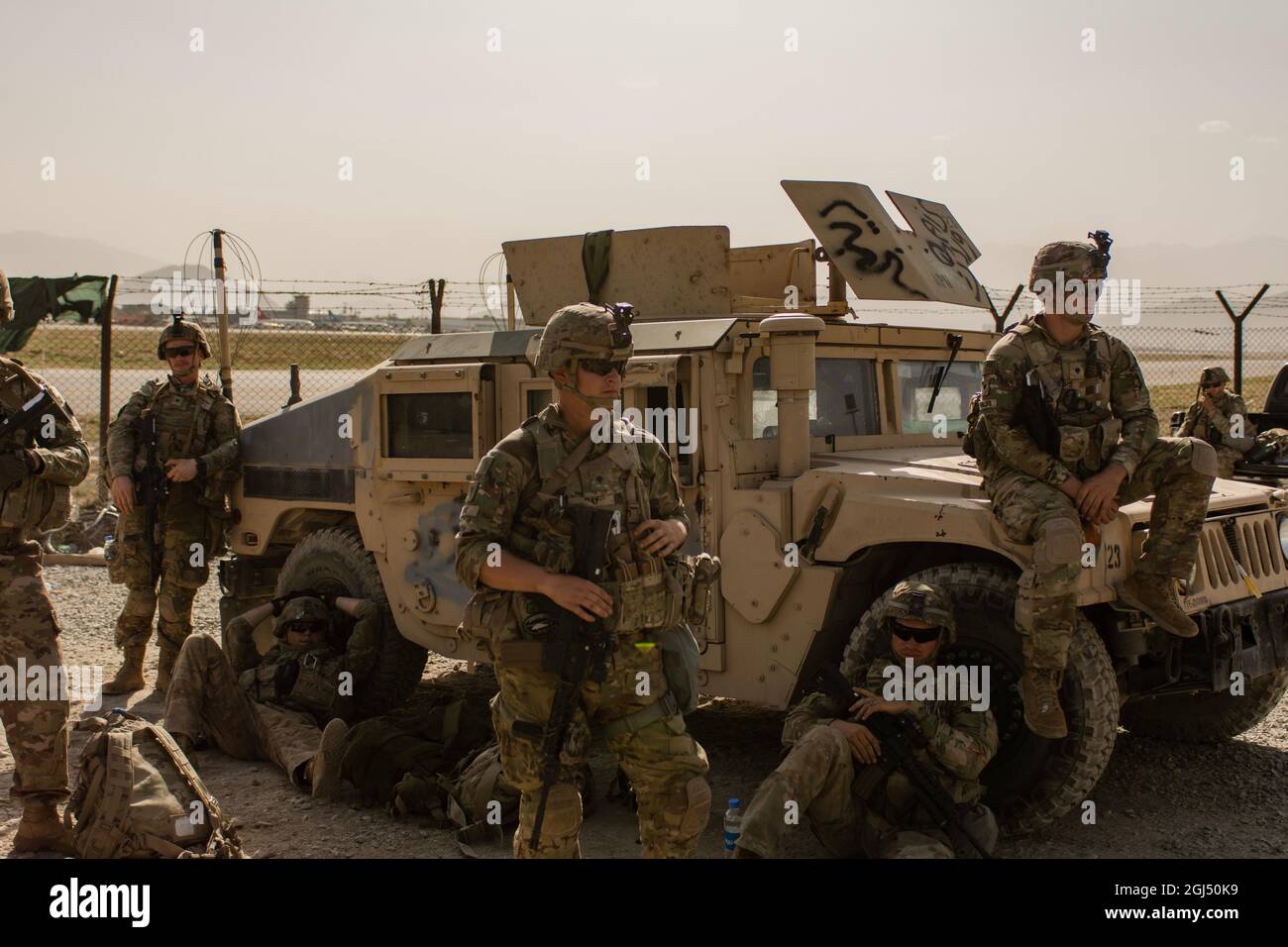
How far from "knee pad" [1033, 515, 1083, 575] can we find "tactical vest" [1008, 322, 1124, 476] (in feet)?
1.21

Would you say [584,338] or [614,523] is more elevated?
→ [584,338]

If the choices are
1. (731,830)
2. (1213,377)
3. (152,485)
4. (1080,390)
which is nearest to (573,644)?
(731,830)

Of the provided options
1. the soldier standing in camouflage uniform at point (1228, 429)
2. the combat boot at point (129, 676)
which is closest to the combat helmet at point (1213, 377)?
the soldier standing in camouflage uniform at point (1228, 429)

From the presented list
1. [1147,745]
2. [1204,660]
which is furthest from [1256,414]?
[1204,660]

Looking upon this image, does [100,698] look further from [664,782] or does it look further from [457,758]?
[664,782]

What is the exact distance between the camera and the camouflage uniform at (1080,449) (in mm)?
4312

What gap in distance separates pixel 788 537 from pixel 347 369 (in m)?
17.0

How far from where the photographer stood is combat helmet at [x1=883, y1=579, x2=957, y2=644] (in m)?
4.22

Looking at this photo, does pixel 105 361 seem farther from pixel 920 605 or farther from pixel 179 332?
pixel 920 605

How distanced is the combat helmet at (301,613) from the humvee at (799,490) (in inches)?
8.7

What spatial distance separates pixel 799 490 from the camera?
4.82m

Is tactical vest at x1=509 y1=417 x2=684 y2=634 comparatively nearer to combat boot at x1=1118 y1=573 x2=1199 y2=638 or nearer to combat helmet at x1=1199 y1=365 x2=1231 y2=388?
combat boot at x1=1118 y1=573 x2=1199 y2=638

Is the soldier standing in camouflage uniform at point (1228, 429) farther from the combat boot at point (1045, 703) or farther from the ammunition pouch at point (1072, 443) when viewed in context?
the combat boot at point (1045, 703)

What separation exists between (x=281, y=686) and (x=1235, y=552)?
3.97m
